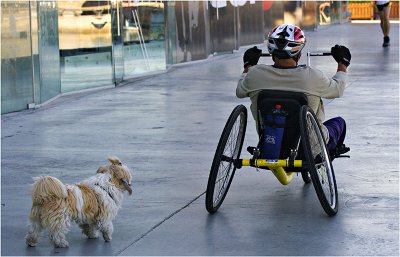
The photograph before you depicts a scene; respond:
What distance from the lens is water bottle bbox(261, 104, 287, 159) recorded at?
21.9ft

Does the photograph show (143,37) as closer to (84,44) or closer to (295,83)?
(84,44)

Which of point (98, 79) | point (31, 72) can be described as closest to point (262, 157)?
point (31, 72)

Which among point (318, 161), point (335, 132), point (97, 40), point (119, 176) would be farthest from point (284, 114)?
point (97, 40)

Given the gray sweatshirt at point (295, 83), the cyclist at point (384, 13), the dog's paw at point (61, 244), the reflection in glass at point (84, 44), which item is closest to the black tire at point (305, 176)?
the gray sweatshirt at point (295, 83)

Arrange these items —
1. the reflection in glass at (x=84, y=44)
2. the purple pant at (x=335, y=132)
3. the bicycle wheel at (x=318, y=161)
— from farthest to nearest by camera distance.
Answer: the reflection in glass at (x=84, y=44)
the purple pant at (x=335, y=132)
the bicycle wheel at (x=318, y=161)

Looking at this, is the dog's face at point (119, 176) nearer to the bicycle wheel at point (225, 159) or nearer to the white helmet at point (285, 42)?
the bicycle wheel at point (225, 159)

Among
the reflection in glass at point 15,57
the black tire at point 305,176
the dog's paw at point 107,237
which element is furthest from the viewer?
the reflection in glass at point 15,57

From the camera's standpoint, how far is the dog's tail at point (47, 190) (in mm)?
5477

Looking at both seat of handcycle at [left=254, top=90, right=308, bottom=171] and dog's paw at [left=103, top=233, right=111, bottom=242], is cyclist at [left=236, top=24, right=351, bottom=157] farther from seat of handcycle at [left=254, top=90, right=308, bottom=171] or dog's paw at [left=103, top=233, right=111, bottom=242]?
dog's paw at [left=103, top=233, right=111, bottom=242]

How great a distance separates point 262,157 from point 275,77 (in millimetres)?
568

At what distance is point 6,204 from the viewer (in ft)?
22.8

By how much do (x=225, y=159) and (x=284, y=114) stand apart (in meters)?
0.52

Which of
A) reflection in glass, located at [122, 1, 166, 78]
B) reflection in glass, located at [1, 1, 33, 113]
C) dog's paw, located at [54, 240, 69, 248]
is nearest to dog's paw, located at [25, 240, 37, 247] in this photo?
dog's paw, located at [54, 240, 69, 248]

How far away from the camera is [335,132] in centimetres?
713
